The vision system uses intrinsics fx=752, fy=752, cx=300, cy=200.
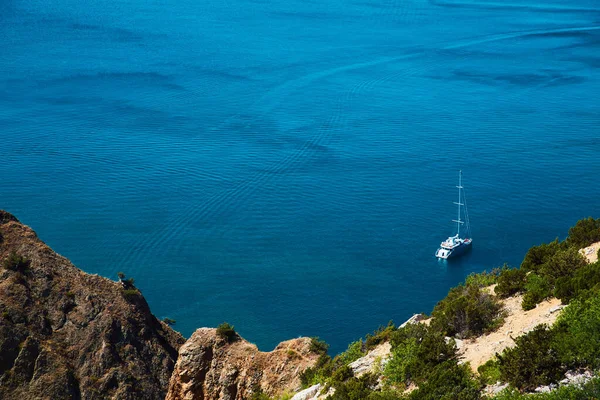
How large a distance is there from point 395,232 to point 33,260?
4395 centimetres

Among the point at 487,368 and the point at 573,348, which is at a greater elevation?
the point at 573,348

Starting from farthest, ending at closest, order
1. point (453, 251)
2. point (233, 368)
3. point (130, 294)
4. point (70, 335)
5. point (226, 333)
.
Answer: point (453, 251)
point (130, 294)
point (70, 335)
point (226, 333)
point (233, 368)

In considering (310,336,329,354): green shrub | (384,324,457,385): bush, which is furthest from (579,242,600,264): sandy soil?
(310,336,329,354): green shrub

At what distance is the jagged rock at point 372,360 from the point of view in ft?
75.9

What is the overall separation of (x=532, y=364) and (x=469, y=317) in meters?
5.25

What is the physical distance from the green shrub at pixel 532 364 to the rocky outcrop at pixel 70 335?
27690mm

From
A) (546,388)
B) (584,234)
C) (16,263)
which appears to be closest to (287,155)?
(16,263)

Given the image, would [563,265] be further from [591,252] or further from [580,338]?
[580,338]

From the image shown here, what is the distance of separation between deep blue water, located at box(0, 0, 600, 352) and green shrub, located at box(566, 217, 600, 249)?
36.6 metres

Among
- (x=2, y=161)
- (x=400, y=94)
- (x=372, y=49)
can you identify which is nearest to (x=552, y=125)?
(x=400, y=94)

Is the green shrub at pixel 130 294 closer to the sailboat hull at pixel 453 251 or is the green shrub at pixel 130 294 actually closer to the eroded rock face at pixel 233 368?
the eroded rock face at pixel 233 368

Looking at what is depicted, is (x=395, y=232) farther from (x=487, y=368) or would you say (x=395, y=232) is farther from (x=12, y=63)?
(x=12, y=63)

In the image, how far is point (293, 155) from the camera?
95.6 meters

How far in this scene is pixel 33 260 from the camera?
45.7 metres
